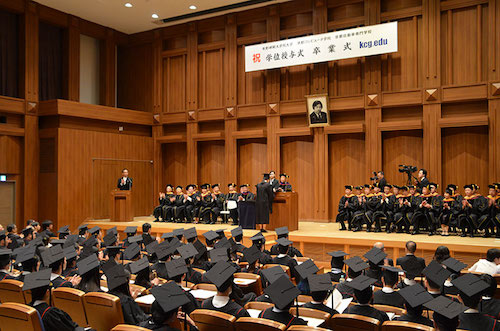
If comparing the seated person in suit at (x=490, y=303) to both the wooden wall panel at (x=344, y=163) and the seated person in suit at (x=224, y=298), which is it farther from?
the wooden wall panel at (x=344, y=163)

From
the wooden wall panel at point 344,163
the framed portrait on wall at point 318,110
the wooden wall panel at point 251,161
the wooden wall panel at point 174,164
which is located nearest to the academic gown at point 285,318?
the wooden wall panel at point 344,163

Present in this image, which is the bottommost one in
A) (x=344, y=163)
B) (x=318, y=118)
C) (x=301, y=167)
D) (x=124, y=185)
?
(x=124, y=185)

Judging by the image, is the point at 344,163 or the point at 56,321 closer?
the point at 56,321

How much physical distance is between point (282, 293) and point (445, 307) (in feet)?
3.63

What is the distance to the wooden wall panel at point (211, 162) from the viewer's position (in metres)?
14.3

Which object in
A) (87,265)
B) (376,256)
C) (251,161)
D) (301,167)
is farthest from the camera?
(251,161)

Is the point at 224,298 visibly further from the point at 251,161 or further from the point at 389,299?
the point at 251,161

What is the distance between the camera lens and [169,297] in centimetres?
314

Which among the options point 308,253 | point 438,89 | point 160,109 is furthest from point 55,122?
point 438,89

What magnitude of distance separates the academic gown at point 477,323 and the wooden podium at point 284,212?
6.49 m

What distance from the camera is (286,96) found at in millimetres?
12984

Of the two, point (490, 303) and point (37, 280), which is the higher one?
point (37, 280)

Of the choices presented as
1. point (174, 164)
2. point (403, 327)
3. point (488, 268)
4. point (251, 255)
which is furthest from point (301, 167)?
point (403, 327)

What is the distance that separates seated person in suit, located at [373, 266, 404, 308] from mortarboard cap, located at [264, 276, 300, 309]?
122 cm
